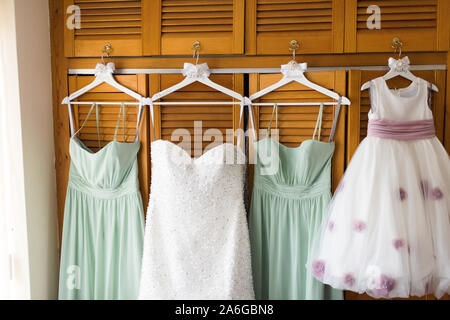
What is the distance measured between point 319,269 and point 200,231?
0.48 m

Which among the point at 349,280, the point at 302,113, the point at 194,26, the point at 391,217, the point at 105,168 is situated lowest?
the point at 349,280

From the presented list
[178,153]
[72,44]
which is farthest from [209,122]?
[72,44]

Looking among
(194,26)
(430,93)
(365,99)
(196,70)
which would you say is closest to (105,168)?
(196,70)

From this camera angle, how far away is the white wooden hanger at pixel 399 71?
4.83 ft

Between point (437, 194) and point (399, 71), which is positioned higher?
point (399, 71)

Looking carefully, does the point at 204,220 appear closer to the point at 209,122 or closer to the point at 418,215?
the point at 209,122

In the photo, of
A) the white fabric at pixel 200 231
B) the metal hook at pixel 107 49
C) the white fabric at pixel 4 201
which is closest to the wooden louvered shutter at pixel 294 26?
the white fabric at pixel 200 231

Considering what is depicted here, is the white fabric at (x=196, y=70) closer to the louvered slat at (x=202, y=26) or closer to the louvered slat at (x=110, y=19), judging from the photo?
the louvered slat at (x=202, y=26)

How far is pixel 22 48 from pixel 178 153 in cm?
76

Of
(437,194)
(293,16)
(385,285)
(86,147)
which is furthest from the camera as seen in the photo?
(86,147)

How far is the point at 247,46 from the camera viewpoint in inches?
62.2

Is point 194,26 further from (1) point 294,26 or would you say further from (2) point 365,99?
(2) point 365,99

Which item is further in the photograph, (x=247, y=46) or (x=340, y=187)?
(x=247, y=46)
